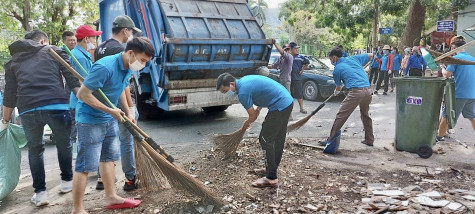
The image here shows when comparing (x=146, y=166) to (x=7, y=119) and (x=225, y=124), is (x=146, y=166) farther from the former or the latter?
(x=225, y=124)

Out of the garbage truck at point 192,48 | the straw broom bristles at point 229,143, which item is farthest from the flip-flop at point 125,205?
the garbage truck at point 192,48

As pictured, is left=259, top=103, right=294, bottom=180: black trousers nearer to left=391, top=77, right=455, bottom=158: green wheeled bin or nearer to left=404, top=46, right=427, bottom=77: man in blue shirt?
left=391, top=77, right=455, bottom=158: green wheeled bin

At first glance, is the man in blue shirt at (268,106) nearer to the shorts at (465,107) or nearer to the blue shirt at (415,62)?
the shorts at (465,107)

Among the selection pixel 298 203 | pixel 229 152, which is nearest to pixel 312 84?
pixel 229 152

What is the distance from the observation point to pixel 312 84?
10555 mm

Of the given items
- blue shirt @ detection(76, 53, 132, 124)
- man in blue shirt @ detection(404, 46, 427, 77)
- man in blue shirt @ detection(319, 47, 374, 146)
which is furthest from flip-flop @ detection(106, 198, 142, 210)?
man in blue shirt @ detection(404, 46, 427, 77)

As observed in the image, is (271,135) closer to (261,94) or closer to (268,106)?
(268,106)

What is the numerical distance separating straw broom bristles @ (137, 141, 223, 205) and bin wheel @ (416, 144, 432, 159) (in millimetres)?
3065

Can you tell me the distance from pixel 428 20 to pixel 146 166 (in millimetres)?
28011

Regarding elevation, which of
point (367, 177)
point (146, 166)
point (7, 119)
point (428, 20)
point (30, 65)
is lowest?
point (367, 177)

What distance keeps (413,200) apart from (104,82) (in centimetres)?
283

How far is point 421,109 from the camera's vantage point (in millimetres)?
4918

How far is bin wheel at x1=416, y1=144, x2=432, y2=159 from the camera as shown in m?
4.86

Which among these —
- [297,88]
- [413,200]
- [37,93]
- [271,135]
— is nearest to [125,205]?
[37,93]
